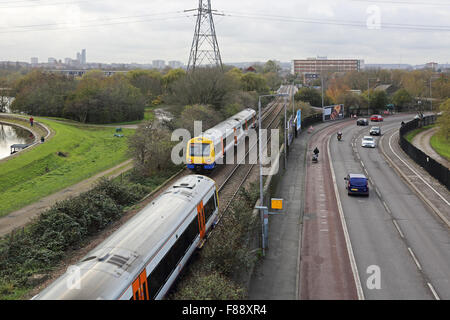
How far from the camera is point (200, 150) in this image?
3094cm

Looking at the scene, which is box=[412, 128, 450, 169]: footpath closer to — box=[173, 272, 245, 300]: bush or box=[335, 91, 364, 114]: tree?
box=[335, 91, 364, 114]: tree

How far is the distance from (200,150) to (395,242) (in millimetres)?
15390

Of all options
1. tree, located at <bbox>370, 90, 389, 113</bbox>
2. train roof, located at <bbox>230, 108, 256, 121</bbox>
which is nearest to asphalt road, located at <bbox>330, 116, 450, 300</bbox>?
train roof, located at <bbox>230, 108, 256, 121</bbox>

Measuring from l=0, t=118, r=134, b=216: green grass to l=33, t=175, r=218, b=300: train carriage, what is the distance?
16.3 meters

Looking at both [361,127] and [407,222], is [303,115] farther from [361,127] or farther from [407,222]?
[407,222]

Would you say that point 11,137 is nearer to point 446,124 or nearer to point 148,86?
point 148,86

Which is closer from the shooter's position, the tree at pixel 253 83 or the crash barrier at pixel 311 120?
the crash barrier at pixel 311 120

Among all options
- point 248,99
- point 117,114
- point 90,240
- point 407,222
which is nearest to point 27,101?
point 117,114

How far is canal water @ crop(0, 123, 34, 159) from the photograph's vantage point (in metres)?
61.8

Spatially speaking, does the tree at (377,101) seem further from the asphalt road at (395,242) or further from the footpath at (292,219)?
the asphalt road at (395,242)

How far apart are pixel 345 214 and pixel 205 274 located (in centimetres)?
1393

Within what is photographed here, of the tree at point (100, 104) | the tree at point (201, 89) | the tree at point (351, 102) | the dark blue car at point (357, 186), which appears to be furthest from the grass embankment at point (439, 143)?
the tree at point (100, 104)

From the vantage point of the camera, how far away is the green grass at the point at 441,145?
158 ft

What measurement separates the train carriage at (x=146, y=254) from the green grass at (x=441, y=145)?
38.4 metres
